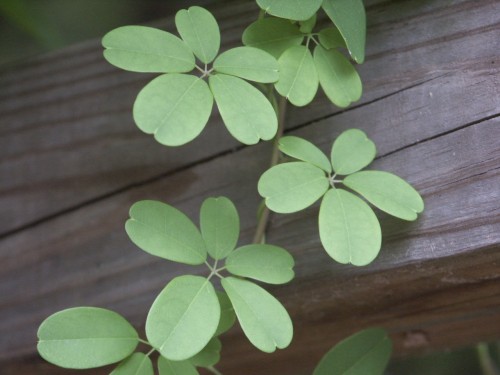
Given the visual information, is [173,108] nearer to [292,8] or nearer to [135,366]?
[292,8]

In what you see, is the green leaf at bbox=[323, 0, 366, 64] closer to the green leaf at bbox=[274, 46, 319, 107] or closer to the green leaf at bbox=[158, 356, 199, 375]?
the green leaf at bbox=[274, 46, 319, 107]

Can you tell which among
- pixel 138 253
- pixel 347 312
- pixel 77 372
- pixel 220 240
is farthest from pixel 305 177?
pixel 77 372

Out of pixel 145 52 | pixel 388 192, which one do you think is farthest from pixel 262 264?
pixel 145 52

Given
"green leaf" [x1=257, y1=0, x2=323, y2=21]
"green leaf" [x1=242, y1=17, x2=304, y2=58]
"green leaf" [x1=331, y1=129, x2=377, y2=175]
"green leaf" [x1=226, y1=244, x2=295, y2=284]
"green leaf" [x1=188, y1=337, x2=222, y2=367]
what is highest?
"green leaf" [x1=257, y1=0, x2=323, y2=21]

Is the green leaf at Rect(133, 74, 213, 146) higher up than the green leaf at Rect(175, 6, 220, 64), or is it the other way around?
the green leaf at Rect(175, 6, 220, 64)

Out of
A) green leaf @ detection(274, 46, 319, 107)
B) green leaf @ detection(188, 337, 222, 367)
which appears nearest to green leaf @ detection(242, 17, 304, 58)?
green leaf @ detection(274, 46, 319, 107)

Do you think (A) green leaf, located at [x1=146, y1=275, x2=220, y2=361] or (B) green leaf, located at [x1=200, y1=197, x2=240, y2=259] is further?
(B) green leaf, located at [x1=200, y1=197, x2=240, y2=259]

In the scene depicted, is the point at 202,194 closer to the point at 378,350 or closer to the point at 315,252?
the point at 315,252
